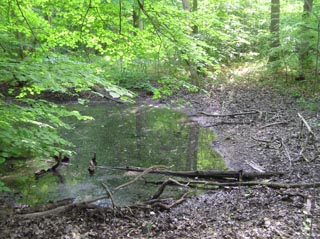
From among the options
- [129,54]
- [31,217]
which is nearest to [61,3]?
[129,54]

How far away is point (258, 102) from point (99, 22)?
10119 millimetres

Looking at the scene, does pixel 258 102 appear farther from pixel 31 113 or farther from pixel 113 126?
pixel 31 113

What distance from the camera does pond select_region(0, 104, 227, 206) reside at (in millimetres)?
7621

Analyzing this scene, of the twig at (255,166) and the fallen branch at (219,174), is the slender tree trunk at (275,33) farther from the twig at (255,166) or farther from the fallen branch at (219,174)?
the fallen branch at (219,174)

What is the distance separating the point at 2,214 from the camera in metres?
5.73

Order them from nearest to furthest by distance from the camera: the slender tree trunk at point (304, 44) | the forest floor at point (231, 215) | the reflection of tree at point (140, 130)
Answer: the forest floor at point (231, 215) → the reflection of tree at point (140, 130) → the slender tree trunk at point (304, 44)

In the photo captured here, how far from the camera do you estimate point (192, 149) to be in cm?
1069

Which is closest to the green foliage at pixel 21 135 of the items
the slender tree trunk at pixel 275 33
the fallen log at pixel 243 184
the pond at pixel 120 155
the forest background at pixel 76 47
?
the forest background at pixel 76 47

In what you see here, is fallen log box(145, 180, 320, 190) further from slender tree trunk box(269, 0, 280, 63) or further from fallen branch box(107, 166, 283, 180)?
slender tree trunk box(269, 0, 280, 63)

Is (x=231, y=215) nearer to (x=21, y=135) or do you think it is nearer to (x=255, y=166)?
(x=255, y=166)

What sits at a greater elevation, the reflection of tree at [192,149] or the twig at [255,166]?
the twig at [255,166]

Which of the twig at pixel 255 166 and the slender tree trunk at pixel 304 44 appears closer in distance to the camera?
the twig at pixel 255 166

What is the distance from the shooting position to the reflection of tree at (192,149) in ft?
30.4

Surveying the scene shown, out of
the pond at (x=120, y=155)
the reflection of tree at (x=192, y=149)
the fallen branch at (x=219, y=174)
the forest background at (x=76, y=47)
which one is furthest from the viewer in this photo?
the reflection of tree at (x=192, y=149)
